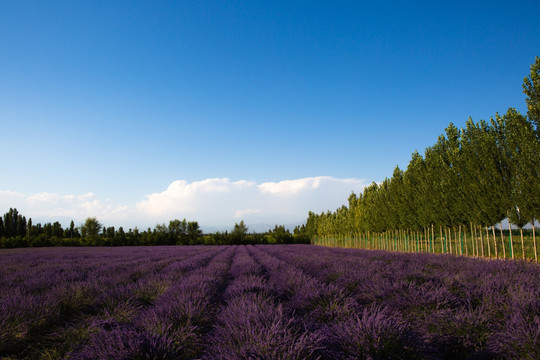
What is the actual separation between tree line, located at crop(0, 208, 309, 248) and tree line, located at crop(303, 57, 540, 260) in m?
43.0

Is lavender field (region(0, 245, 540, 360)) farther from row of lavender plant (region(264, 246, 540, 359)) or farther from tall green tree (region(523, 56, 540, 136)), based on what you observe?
tall green tree (region(523, 56, 540, 136))

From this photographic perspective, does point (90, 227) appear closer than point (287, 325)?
No

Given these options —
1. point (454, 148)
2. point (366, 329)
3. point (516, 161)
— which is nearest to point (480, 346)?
point (366, 329)

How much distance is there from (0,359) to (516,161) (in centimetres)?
1947

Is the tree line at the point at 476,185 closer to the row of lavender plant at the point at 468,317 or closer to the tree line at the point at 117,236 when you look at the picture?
the row of lavender plant at the point at 468,317

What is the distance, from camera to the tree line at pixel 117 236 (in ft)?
175

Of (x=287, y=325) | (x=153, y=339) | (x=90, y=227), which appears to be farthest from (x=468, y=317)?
(x=90, y=227)

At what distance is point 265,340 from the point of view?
2.41m

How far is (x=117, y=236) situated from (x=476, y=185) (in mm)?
62364

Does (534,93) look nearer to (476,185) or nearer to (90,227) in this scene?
(476,185)

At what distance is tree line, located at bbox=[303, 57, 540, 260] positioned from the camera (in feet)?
43.2

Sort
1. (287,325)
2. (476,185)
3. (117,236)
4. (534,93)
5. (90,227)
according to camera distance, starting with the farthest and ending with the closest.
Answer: (90,227) < (117,236) < (476,185) < (534,93) < (287,325)

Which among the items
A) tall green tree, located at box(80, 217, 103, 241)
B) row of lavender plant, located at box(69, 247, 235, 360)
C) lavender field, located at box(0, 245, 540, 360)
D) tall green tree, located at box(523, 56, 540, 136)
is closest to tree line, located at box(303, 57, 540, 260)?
tall green tree, located at box(523, 56, 540, 136)

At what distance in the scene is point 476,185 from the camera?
1655cm
